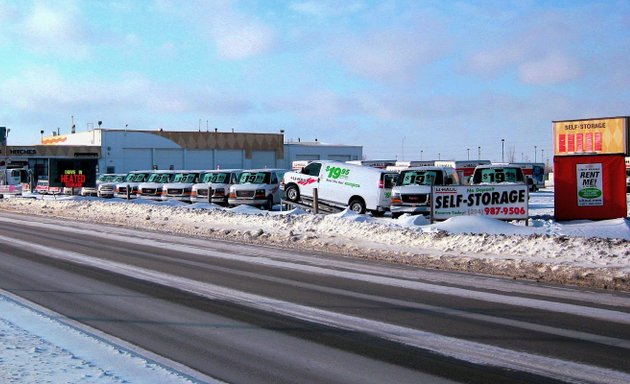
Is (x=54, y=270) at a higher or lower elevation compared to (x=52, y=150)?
lower

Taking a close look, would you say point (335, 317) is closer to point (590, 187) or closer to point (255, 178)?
point (590, 187)

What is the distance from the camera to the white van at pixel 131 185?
139 ft

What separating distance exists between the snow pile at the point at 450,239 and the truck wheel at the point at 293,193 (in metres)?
2.45

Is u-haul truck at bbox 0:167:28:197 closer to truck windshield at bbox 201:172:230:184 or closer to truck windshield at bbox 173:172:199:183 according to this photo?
truck windshield at bbox 173:172:199:183

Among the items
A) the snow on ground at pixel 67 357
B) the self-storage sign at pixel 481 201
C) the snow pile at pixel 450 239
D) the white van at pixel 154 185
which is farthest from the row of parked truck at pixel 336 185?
the snow on ground at pixel 67 357

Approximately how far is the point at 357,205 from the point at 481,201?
278 inches

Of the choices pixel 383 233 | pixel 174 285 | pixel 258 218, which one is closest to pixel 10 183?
pixel 258 218

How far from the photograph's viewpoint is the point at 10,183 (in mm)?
53188

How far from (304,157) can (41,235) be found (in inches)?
2952

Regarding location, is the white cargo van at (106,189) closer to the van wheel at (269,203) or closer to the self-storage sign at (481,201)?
the van wheel at (269,203)

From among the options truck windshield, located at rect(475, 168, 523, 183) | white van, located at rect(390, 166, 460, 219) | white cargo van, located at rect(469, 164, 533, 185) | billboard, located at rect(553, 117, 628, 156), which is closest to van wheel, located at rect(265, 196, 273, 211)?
white van, located at rect(390, 166, 460, 219)

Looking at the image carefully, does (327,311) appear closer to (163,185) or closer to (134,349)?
(134,349)

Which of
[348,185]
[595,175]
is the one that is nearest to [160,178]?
[348,185]

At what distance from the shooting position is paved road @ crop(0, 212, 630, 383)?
719 centimetres
